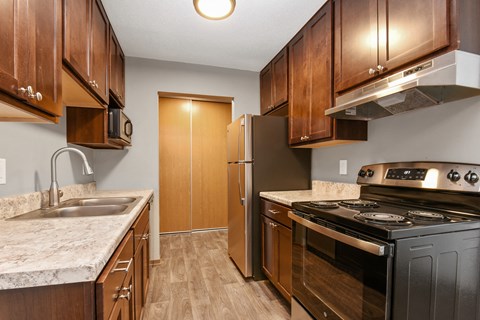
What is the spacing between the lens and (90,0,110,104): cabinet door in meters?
1.64

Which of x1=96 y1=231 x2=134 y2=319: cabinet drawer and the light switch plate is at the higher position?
the light switch plate

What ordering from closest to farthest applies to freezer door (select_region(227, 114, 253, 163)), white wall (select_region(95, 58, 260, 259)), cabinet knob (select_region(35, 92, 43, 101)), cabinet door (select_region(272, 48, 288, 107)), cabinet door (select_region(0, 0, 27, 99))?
cabinet door (select_region(0, 0, 27, 99)), cabinet knob (select_region(35, 92, 43, 101)), freezer door (select_region(227, 114, 253, 163)), cabinet door (select_region(272, 48, 288, 107)), white wall (select_region(95, 58, 260, 259))

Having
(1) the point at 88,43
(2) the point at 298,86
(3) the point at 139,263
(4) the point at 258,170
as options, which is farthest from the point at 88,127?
(2) the point at 298,86

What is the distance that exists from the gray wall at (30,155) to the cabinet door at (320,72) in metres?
1.96

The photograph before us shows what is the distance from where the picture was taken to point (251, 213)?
2.38m

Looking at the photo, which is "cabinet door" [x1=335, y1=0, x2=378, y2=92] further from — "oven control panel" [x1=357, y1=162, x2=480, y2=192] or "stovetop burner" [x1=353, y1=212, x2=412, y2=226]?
"stovetop burner" [x1=353, y1=212, x2=412, y2=226]

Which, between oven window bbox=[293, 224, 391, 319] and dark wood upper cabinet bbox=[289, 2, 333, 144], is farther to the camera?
dark wood upper cabinet bbox=[289, 2, 333, 144]

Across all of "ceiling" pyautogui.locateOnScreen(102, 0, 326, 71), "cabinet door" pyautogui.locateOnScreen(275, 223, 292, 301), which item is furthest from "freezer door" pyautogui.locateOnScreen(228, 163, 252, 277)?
"ceiling" pyautogui.locateOnScreen(102, 0, 326, 71)

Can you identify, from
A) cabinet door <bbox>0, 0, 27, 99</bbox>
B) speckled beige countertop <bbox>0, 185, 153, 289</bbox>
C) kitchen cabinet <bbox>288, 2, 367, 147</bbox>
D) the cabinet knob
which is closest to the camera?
speckled beige countertop <bbox>0, 185, 153, 289</bbox>

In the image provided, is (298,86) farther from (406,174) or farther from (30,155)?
(30,155)

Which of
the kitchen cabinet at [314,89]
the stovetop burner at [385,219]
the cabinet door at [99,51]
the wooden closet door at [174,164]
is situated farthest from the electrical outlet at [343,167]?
the wooden closet door at [174,164]

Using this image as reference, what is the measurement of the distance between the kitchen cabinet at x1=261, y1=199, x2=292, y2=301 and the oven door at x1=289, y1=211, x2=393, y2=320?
9.1 inches

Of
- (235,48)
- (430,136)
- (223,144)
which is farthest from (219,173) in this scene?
(430,136)

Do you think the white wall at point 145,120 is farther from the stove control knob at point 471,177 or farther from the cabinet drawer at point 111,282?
the stove control knob at point 471,177
